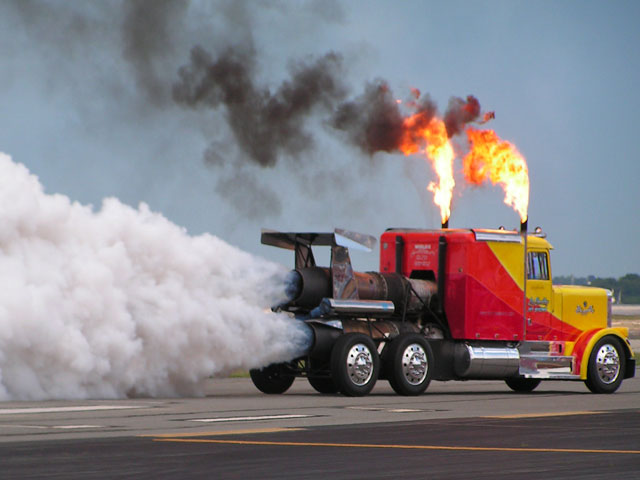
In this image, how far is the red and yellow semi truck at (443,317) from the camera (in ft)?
80.6

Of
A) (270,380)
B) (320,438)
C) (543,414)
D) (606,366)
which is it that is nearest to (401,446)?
(320,438)

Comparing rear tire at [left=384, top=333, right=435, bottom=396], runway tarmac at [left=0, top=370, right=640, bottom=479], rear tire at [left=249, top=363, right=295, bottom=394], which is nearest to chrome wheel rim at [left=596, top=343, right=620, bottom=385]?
runway tarmac at [left=0, top=370, right=640, bottom=479]

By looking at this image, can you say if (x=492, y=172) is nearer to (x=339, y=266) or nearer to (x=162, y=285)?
(x=339, y=266)

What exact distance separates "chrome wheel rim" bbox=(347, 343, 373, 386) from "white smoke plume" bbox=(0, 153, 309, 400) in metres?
0.93

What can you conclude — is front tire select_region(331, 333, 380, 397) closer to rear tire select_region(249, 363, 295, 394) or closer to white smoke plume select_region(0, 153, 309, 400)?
white smoke plume select_region(0, 153, 309, 400)

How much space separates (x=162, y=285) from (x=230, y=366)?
78.5 inches

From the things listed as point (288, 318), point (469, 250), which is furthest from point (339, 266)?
point (469, 250)

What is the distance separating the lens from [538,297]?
2719 centimetres

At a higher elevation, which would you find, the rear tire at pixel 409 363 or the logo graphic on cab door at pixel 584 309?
the logo graphic on cab door at pixel 584 309

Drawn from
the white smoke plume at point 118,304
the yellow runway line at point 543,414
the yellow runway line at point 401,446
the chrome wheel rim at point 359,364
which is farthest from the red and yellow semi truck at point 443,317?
the yellow runway line at point 401,446

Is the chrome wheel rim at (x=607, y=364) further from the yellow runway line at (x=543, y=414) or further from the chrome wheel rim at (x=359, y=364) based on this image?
the yellow runway line at (x=543, y=414)

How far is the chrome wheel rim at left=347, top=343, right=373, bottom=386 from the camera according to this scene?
23969 mm

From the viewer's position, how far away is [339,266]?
2462 cm

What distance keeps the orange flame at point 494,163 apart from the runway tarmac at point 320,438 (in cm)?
641
